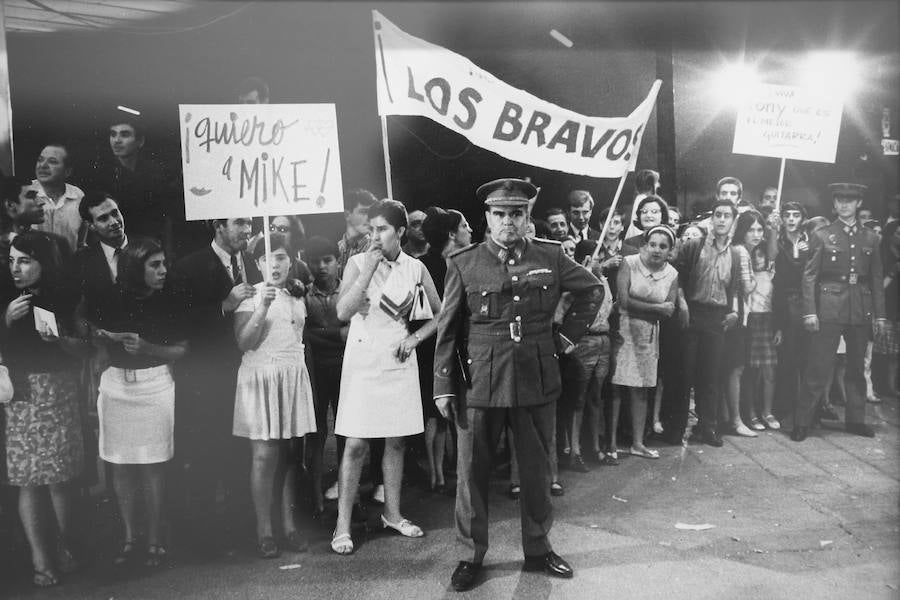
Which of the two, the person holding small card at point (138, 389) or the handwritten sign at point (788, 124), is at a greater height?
the handwritten sign at point (788, 124)

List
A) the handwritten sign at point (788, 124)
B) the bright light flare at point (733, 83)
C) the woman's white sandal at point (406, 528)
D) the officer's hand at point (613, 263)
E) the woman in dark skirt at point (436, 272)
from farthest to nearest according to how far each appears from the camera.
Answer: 1. the handwritten sign at point (788, 124)
2. the bright light flare at point (733, 83)
3. the officer's hand at point (613, 263)
4. the woman in dark skirt at point (436, 272)
5. the woman's white sandal at point (406, 528)

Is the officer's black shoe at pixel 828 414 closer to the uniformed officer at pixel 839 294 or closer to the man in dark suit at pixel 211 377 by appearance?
the uniformed officer at pixel 839 294

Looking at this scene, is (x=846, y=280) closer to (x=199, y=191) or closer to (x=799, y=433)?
(x=799, y=433)

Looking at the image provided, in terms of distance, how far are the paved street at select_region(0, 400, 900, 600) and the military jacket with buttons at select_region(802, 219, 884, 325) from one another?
1410mm

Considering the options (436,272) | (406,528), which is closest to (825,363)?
(436,272)

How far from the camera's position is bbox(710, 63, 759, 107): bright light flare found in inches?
246

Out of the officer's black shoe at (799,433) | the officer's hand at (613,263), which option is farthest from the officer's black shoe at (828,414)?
the officer's hand at (613,263)

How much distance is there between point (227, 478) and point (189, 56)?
8.72 ft

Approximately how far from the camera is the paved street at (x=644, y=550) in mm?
3938

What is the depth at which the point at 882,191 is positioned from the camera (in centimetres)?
709

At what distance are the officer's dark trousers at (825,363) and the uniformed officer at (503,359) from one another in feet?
11.5

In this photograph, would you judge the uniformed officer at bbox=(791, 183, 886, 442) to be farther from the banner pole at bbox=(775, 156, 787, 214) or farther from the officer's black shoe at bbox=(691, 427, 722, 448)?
the officer's black shoe at bbox=(691, 427, 722, 448)

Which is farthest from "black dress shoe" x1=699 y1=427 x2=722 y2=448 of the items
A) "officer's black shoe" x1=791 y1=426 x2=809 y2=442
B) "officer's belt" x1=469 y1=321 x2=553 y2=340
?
"officer's belt" x1=469 y1=321 x2=553 y2=340

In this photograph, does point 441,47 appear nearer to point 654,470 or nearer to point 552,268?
point 552,268
